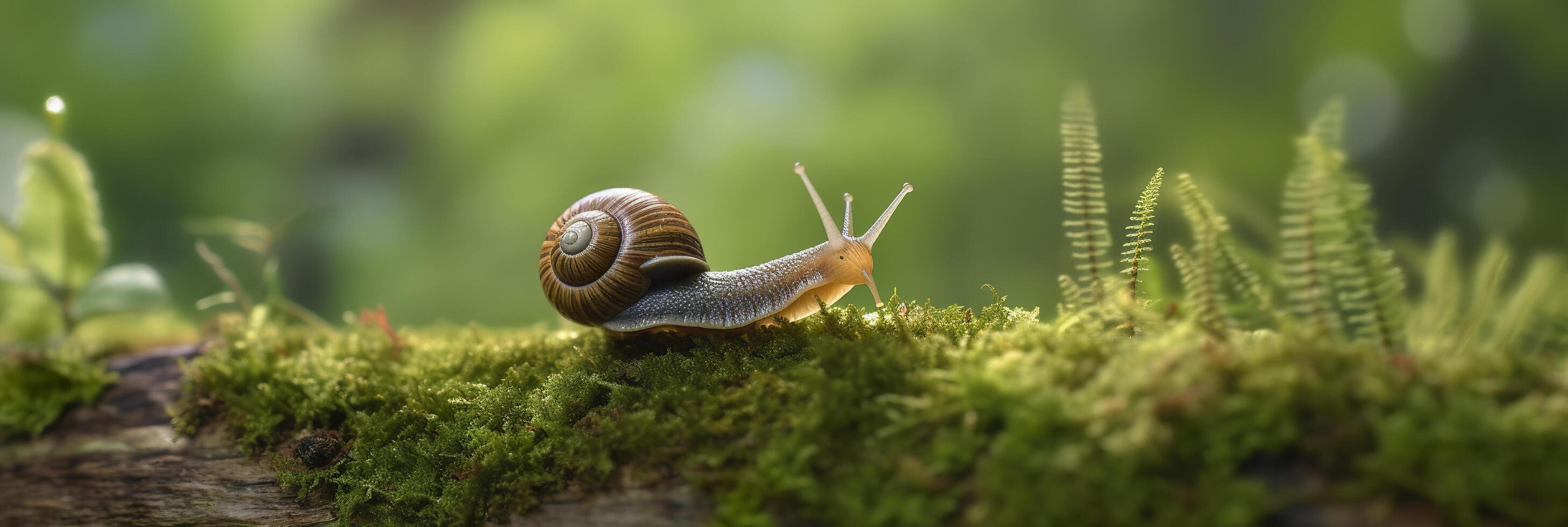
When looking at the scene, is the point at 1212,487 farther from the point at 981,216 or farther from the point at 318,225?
the point at 318,225

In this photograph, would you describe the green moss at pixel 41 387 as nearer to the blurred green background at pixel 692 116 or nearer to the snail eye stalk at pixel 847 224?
the blurred green background at pixel 692 116

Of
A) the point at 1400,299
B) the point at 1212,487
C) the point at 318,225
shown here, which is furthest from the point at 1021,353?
the point at 318,225

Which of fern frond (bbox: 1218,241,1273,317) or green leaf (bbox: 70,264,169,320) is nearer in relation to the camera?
fern frond (bbox: 1218,241,1273,317)

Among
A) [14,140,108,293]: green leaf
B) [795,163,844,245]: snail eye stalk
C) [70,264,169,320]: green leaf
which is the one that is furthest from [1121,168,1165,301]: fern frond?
[14,140,108,293]: green leaf

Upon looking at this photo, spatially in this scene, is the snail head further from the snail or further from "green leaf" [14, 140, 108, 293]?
"green leaf" [14, 140, 108, 293]

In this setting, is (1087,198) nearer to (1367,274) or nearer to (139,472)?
(1367,274)

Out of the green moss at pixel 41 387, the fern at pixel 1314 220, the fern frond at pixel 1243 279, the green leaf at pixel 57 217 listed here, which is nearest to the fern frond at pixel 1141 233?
the fern frond at pixel 1243 279
